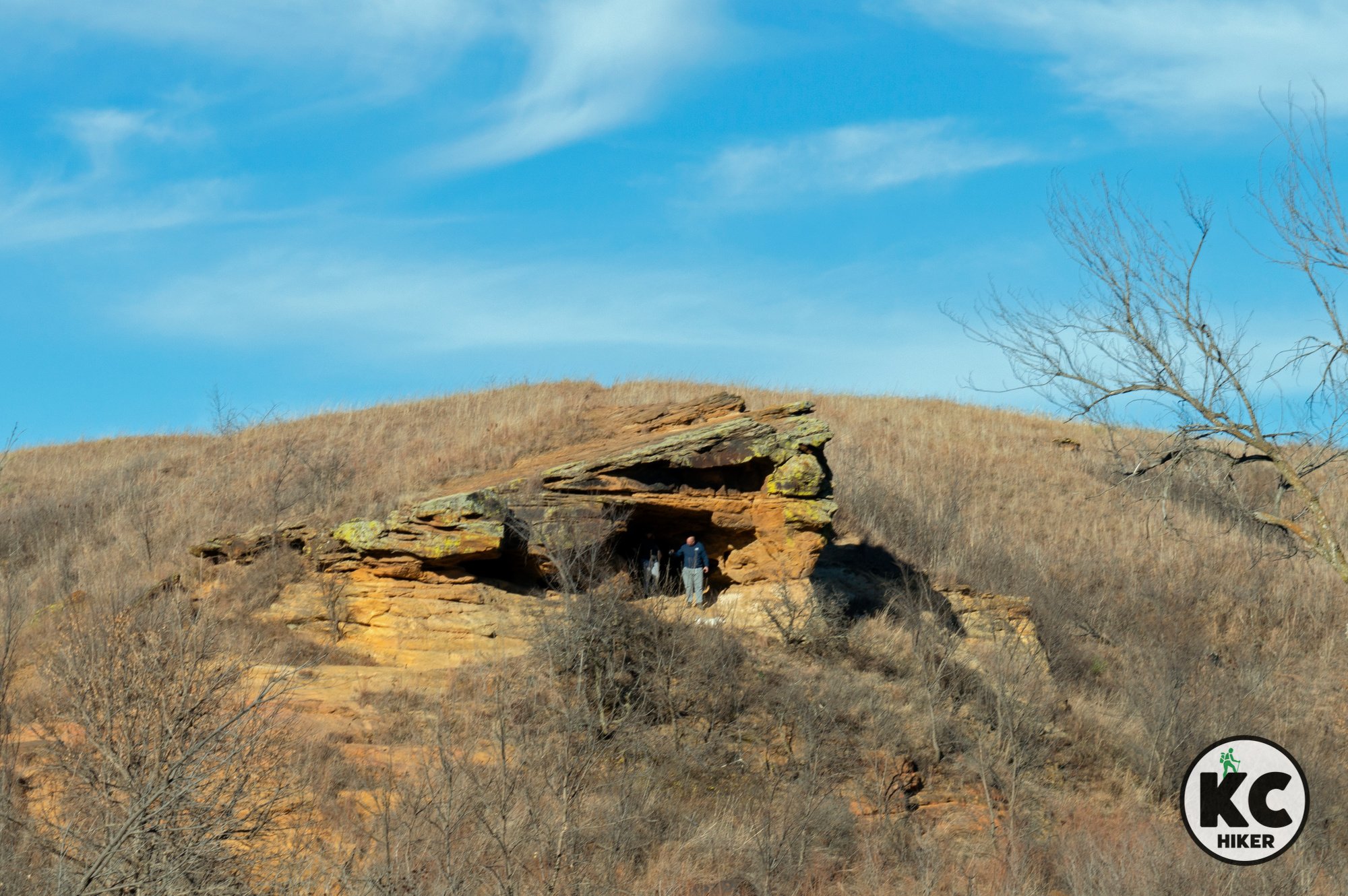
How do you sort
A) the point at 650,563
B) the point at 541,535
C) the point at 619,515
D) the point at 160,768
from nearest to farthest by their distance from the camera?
the point at 160,768 < the point at 541,535 < the point at 619,515 < the point at 650,563

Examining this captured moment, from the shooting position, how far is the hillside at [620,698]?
9.55 metres

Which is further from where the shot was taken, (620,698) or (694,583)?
(694,583)

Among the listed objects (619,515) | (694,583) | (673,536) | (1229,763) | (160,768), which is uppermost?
(619,515)

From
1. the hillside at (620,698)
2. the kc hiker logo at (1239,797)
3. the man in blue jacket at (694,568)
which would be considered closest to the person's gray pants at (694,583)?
the man in blue jacket at (694,568)

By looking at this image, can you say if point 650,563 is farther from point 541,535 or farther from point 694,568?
point 541,535

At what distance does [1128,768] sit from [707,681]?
650 cm

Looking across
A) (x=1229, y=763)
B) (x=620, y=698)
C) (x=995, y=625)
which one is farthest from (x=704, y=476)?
(x=1229, y=763)

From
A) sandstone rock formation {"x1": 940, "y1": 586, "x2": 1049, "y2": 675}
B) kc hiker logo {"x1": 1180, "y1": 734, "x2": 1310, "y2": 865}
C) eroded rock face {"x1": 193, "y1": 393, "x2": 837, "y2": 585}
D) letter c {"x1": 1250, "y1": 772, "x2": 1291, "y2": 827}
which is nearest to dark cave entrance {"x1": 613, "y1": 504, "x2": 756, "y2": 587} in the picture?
eroded rock face {"x1": 193, "y1": 393, "x2": 837, "y2": 585}

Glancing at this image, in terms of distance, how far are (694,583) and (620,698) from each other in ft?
10.6

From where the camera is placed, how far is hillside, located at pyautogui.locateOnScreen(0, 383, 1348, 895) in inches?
376

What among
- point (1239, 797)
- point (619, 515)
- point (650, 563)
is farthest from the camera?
point (650, 563)

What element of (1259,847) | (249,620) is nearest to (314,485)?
(249,620)

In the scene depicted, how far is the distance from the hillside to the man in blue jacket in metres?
0.55

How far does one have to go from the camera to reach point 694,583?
16109 millimetres
